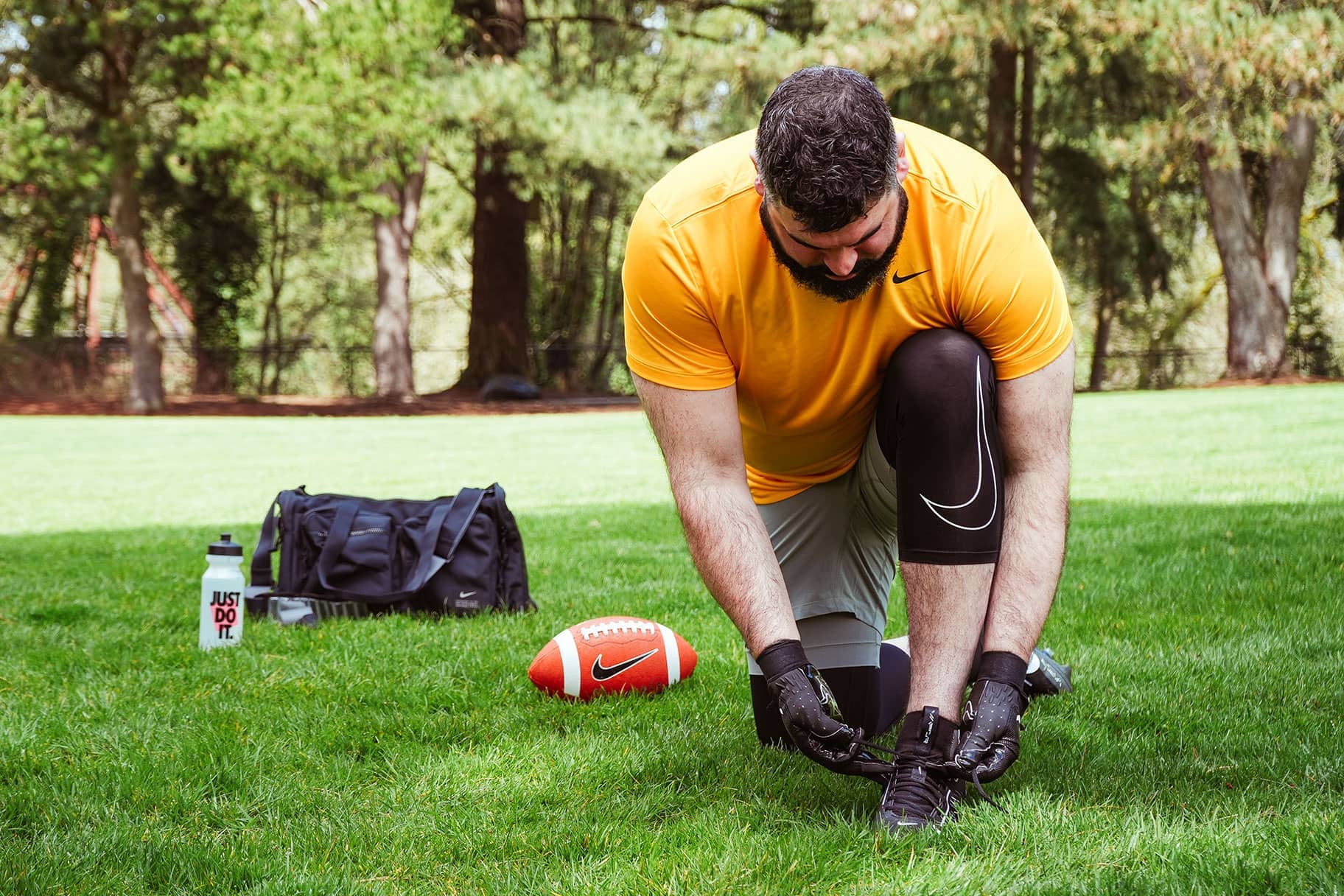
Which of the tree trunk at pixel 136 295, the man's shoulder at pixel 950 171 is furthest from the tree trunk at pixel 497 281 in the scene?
the man's shoulder at pixel 950 171

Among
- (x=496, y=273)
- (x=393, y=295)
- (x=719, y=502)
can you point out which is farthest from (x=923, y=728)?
(x=496, y=273)

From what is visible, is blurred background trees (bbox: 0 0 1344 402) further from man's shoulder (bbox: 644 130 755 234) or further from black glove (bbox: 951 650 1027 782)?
black glove (bbox: 951 650 1027 782)

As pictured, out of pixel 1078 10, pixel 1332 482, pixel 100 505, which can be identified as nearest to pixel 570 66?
pixel 1078 10

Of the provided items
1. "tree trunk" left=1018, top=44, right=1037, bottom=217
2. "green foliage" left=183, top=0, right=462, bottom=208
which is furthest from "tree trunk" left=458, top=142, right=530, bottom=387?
"tree trunk" left=1018, top=44, right=1037, bottom=217

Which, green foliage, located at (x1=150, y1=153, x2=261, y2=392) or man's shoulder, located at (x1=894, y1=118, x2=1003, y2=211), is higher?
green foliage, located at (x1=150, y1=153, x2=261, y2=392)

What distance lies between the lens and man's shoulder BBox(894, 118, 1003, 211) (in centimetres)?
258

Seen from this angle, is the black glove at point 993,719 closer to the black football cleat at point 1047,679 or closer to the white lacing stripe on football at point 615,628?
the black football cleat at point 1047,679

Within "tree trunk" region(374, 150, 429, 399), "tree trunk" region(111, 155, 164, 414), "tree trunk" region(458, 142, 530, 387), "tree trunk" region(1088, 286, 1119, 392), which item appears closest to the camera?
"tree trunk" region(111, 155, 164, 414)

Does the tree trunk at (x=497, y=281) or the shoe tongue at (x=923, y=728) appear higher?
the tree trunk at (x=497, y=281)

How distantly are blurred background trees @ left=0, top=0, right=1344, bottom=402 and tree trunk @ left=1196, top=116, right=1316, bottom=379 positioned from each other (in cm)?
6

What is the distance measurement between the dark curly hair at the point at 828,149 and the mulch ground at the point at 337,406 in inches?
807

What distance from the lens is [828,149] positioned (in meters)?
2.21

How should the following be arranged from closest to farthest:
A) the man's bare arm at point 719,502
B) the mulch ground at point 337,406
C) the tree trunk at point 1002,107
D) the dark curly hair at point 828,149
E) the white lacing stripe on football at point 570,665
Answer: the dark curly hair at point 828,149 < the man's bare arm at point 719,502 < the white lacing stripe on football at point 570,665 < the tree trunk at point 1002,107 < the mulch ground at point 337,406

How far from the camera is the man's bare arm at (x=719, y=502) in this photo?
2.65 m
